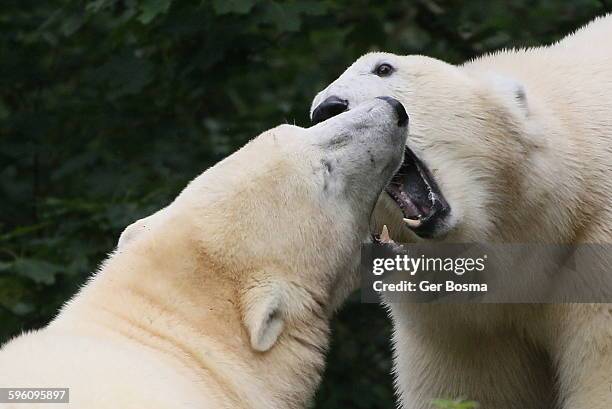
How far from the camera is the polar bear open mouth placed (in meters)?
4.79

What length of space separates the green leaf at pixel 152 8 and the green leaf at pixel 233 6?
0.24 m

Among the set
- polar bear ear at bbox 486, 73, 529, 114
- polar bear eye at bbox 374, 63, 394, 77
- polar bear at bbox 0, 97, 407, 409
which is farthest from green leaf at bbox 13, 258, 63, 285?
polar bear ear at bbox 486, 73, 529, 114

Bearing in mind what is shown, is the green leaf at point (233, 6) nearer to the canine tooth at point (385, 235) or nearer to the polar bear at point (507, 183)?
the polar bear at point (507, 183)

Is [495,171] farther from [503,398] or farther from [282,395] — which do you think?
[282,395]

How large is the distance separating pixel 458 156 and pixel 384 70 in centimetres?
48

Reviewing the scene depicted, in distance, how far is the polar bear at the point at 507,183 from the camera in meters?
4.84

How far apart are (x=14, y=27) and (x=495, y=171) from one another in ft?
12.4

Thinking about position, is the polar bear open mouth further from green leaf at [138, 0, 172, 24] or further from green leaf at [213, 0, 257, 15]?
green leaf at [138, 0, 172, 24]

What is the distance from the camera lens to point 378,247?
4738 mm

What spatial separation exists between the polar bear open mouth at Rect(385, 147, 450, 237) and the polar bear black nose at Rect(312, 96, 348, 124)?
0.30m

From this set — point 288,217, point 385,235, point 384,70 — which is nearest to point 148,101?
point 384,70

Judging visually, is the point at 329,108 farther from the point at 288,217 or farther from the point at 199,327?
the point at 199,327

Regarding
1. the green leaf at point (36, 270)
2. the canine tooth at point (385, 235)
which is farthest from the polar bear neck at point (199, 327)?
the green leaf at point (36, 270)

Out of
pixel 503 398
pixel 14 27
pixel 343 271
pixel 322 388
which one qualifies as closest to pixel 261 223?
pixel 343 271
